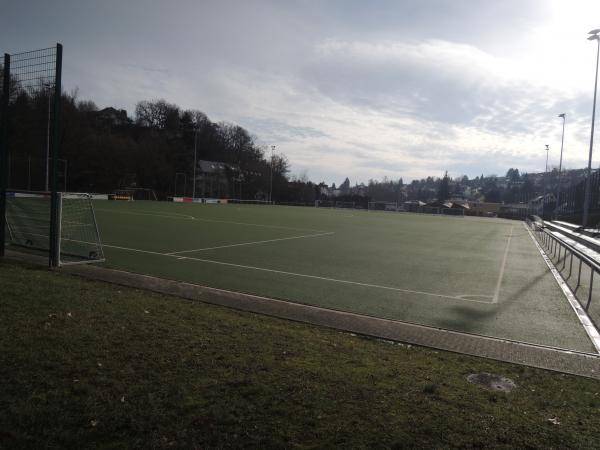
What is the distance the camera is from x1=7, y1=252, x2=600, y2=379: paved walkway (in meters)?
5.66

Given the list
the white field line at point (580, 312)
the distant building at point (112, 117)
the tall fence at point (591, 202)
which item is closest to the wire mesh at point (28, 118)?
the white field line at point (580, 312)

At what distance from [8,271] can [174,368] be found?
6.00 meters

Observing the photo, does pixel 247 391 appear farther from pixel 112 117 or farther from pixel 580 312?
pixel 112 117

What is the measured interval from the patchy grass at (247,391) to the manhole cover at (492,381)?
0.12m

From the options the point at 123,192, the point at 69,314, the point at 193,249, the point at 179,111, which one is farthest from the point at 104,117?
the point at 69,314

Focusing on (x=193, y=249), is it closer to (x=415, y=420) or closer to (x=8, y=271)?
(x=8, y=271)

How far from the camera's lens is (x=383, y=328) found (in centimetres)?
673

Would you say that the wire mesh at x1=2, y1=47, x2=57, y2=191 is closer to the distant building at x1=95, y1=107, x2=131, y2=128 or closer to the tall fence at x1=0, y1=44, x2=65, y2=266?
the tall fence at x1=0, y1=44, x2=65, y2=266

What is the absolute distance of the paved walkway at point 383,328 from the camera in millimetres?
5663

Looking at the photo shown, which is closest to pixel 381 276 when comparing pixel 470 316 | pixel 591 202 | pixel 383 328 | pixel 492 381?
pixel 470 316

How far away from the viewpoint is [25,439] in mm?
3074

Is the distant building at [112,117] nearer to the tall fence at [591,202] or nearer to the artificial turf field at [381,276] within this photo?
the artificial turf field at [381,276]

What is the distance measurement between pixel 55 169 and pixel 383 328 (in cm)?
723

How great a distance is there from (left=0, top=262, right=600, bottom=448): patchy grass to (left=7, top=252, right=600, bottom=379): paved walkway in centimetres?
40
